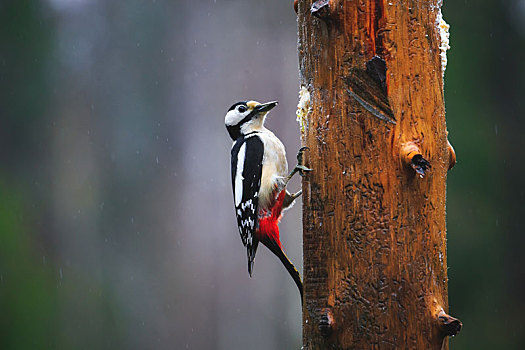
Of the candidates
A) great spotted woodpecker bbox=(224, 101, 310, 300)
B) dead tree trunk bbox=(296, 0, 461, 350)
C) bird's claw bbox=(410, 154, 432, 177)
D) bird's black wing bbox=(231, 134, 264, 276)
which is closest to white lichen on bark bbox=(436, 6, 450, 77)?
dead tree trunk bbox=(296, 0, 461, 350)

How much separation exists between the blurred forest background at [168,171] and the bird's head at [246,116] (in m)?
3.27

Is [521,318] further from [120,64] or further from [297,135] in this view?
[120,64]

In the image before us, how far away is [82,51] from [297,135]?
3.11 m

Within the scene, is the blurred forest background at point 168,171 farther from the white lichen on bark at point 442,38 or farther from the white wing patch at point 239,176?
the white lichen on bark at point 442,38

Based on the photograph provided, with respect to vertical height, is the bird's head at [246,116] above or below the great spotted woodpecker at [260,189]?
above

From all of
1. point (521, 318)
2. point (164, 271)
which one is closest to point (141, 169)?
point (164, 271)

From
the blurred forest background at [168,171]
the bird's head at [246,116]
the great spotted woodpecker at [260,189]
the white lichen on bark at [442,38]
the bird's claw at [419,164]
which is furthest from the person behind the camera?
the blurred forest background at [168,171]

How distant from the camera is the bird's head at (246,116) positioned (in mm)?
2777

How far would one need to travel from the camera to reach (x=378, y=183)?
4.97 ft

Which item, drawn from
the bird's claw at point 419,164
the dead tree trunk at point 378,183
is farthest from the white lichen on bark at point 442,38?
the bird's claw at point 419,164

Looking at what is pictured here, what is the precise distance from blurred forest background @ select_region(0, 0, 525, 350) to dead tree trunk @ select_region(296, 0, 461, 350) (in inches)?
170

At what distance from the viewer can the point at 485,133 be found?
5812 millimetres

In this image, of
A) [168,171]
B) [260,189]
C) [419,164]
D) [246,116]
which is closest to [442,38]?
[419,164]

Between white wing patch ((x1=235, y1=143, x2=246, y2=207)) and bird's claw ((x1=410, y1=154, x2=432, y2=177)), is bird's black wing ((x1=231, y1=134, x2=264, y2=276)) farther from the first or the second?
bird's claw ((x1=410, y1=154, x2=432, y2=177))
